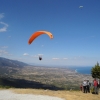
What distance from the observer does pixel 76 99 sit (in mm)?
20703

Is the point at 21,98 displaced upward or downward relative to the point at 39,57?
downward

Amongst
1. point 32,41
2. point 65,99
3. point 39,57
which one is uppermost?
point 32,41

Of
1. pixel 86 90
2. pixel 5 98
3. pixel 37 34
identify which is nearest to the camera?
pixel 5 98

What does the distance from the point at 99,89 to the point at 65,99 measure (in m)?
7.24

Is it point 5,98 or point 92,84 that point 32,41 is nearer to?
point 5,98

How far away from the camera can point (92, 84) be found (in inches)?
1013

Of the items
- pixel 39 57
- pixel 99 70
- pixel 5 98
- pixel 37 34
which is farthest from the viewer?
pixel 99 70

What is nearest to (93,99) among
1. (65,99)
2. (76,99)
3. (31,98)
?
(76,99)

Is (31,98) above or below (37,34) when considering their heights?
below

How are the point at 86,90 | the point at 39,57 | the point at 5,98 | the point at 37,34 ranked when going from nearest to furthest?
1. the point at 5,98
2. the point at 37,34
3. the point at 39,57
4. the point at 86,90

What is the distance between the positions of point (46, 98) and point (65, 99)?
2225mm

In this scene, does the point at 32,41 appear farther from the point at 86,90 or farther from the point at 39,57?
the point at 86,90

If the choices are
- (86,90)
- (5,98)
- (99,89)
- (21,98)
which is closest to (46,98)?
(21,98)

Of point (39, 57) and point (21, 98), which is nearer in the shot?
point (21, 98)
